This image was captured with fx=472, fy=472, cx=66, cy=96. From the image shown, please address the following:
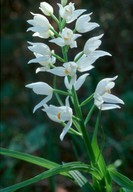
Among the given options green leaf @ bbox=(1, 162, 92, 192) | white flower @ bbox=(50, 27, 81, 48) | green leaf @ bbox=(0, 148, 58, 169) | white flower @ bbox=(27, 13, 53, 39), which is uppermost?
white flower @ bbox=(27, 13, 53, 39)

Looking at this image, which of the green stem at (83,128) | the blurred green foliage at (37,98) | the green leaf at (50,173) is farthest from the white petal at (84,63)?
the blurred green foliage at (37,98)

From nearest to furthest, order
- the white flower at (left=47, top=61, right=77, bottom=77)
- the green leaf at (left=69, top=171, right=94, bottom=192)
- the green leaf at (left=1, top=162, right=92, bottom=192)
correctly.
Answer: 1. the green leaf at (left=1, top=162, right=92, bottom=192)
2. the white flower at (left=47, top=61, right=77, bottom=77)
3. the green leaf at (left=69, top=171, right=94, bottom=192)

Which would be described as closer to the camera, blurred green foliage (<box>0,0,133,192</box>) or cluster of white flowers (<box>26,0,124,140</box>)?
cluster of white flowers (<box>26,0,124,140</box>)

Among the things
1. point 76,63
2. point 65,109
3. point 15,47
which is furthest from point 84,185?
point 15,47

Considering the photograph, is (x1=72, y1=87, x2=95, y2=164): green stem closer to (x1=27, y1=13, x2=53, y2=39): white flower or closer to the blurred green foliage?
(x1=27, y1=13, x2=53, y2=39): white flower

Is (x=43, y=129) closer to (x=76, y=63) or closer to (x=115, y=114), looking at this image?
(x=115, y=114)

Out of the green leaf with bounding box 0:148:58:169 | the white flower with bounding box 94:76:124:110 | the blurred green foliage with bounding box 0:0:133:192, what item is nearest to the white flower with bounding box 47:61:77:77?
the white flower with bounding box 94:76:124:110

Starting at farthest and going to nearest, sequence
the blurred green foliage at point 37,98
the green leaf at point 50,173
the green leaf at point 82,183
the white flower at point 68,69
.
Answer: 1. the blurred green foliage at point 37,98
2. the green leaf at point 82,183
3. the white flower at point 68,69
4. the green leaf at point 50,173

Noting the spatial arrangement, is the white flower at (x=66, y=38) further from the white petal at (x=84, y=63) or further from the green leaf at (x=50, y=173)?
the green leaf at (x=50, y=173)

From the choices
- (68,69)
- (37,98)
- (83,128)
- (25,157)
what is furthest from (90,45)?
(37,98)
